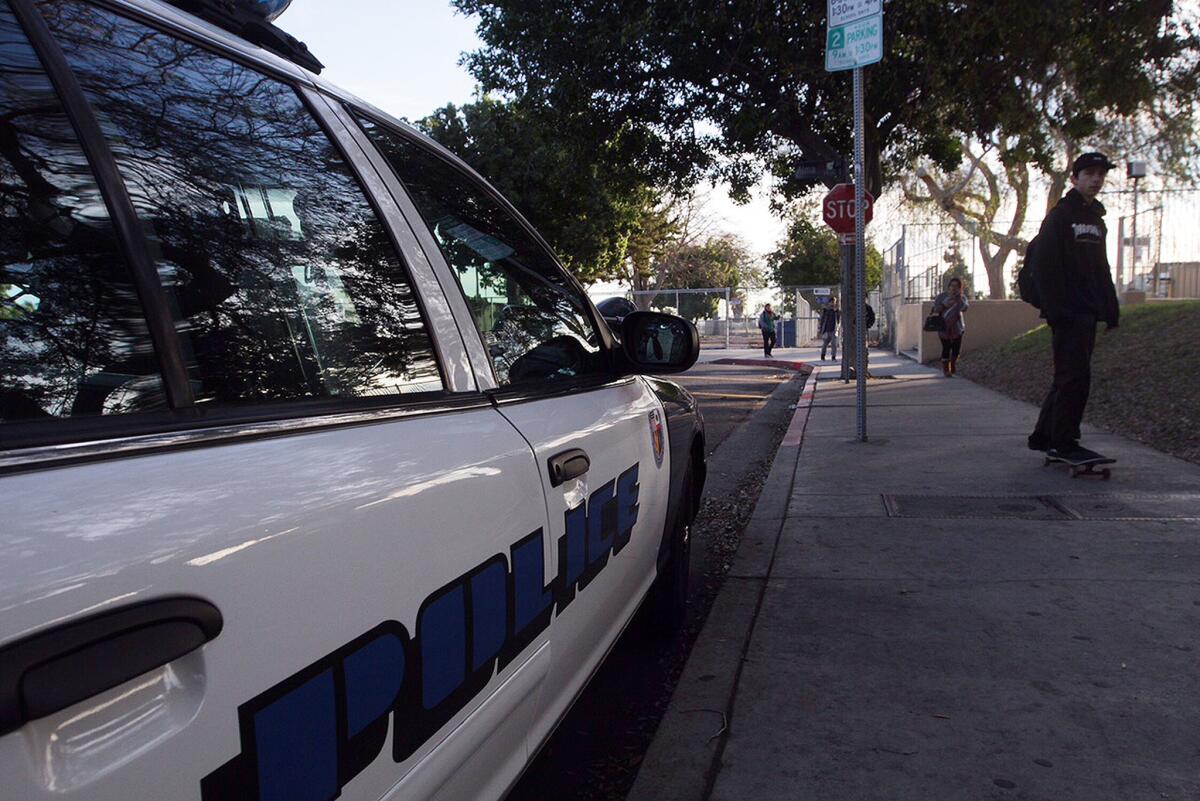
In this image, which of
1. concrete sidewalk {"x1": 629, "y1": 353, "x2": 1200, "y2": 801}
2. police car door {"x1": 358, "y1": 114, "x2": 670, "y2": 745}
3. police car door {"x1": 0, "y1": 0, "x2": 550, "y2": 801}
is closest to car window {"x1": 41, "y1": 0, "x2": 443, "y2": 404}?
police car door {"x1": 0, "y1": 0, "x2": 550, "y2": 801}

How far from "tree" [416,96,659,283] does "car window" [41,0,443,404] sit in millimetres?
14731

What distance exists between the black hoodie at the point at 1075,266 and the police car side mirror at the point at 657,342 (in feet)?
12.7

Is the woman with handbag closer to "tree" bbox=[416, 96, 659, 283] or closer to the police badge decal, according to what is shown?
"tree" bbox=[416, 96, 659, 283]

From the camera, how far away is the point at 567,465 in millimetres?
2111

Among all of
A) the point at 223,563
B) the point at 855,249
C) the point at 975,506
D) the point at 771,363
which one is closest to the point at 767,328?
the point at 771,363

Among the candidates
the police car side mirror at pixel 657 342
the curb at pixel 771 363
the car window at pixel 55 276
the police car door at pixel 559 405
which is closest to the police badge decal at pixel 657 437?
the police car door at pixel 559 405

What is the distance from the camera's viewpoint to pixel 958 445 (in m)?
7.60

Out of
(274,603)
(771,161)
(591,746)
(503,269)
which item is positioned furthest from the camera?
(771,161)

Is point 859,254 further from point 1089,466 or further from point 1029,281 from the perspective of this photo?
point 1089,466

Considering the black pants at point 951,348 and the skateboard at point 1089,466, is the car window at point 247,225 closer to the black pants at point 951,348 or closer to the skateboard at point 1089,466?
the skateboard at point 1089,466

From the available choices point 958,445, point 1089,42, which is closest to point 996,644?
point 958,445

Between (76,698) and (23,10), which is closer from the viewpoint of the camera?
(76,698)

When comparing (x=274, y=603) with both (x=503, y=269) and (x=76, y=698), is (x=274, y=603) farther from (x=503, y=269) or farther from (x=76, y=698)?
(x=503, y=269)

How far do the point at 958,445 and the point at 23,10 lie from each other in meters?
7.43
